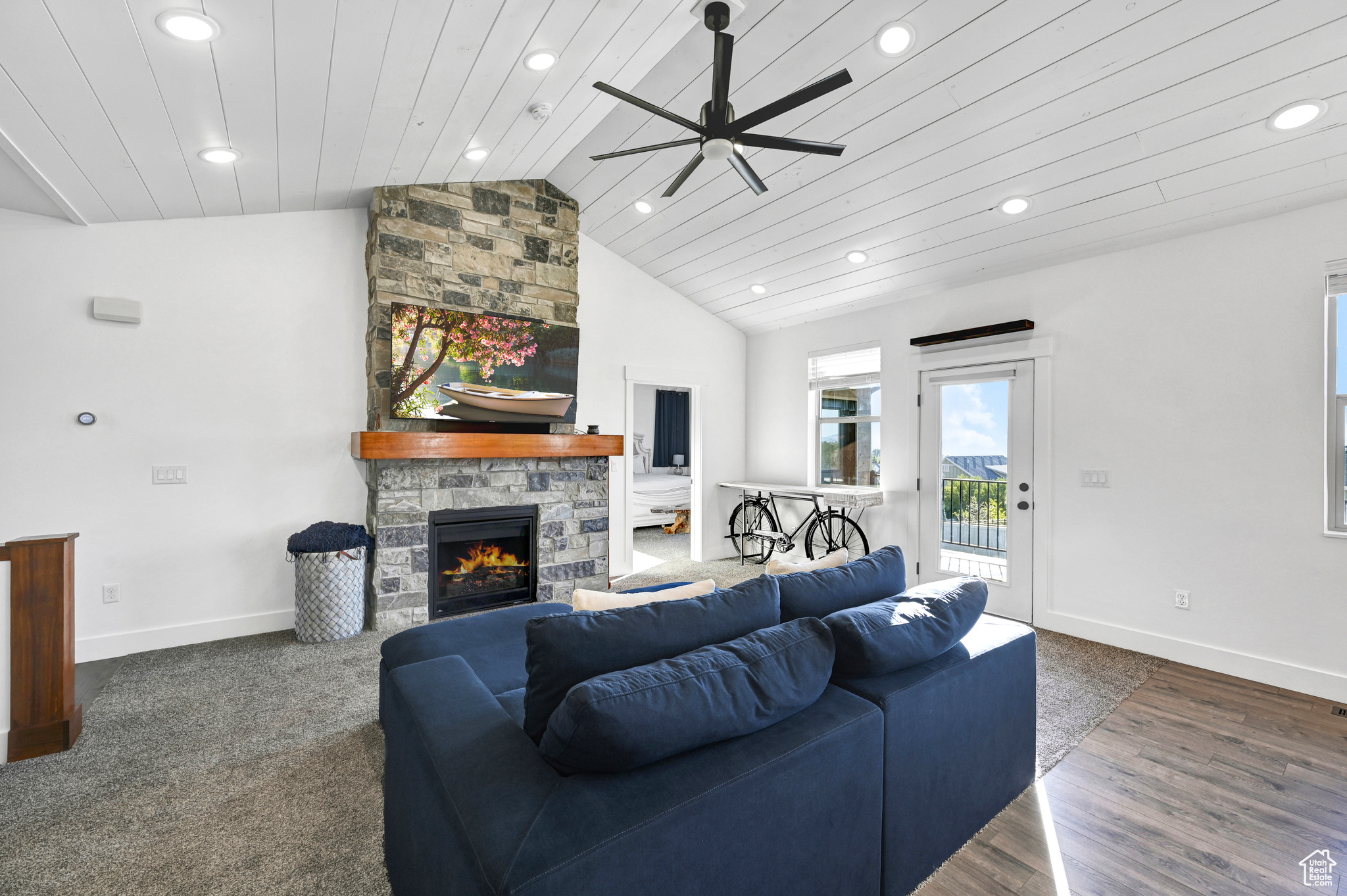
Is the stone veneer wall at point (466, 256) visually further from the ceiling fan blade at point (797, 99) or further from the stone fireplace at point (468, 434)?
the ceiling fan blade at point (797, 99)

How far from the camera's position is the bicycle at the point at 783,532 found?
5.49 meters

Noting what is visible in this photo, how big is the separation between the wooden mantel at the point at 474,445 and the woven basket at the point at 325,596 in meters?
0.68

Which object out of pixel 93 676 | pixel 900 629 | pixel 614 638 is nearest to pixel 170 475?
pixel 93 676

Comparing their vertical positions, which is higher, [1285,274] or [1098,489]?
[1285,274]

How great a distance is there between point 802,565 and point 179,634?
3839 millimetres

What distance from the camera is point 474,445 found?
4168 millimetres

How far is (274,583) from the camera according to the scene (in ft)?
13.1

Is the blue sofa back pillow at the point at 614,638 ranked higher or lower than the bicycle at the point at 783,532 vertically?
higher

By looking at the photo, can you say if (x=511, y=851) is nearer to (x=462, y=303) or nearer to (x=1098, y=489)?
(x=462, y=303)

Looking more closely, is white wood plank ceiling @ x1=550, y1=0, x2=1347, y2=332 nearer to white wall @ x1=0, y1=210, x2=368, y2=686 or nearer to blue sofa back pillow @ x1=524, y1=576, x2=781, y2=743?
white wall @ x1=0, y1=210, x2=368, y2=686

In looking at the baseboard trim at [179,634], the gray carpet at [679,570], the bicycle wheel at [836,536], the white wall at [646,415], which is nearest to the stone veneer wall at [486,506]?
the gray carpet at [679,570]

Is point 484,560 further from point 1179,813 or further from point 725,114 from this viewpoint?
point 1179,813

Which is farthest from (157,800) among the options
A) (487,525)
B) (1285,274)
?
(1285,274)

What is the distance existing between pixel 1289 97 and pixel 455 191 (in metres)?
4.43
